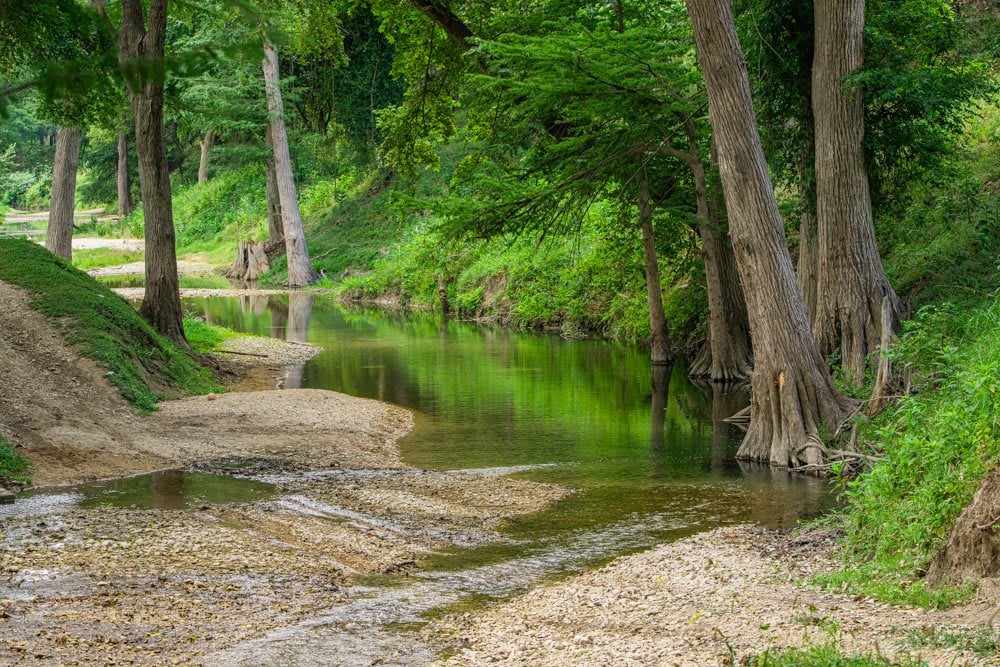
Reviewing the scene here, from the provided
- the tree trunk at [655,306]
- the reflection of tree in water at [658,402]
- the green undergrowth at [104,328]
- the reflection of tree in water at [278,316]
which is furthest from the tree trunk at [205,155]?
the green undergrowth at [104,328]

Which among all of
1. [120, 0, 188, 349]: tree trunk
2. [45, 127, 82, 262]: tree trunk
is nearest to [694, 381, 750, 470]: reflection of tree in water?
[120, 0, 188, 349]: tree trunk

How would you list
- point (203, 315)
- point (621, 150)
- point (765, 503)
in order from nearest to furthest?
point (765, 503)
point (621, 150)
point (203, 315)

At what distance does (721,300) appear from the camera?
1948 centimetres

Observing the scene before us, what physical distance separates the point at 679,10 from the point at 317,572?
16663 millimetres

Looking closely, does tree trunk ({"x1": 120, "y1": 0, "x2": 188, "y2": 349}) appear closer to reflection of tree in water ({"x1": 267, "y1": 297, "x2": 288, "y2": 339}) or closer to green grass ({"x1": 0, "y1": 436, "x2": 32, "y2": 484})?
green grass ({"x1": 0, "y1": 436, "x2": 32, "y2": 484})

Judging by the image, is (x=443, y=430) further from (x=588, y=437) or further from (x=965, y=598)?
(x=965, y=598)

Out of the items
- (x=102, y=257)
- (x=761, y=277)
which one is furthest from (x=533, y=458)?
(x=102, y=257)

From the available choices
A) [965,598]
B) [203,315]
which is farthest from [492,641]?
[203,315]

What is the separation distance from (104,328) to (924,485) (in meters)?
11.8

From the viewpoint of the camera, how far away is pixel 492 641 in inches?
252

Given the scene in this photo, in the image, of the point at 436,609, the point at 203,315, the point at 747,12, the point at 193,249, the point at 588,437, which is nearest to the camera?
the point at 436,609

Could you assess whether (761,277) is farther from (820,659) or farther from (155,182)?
(155,182)

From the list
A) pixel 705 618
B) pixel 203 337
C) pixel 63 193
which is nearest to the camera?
pixel 705 618

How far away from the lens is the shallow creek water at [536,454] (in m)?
7.18
